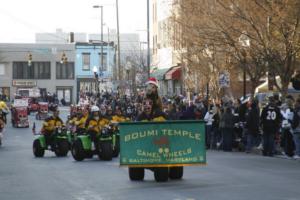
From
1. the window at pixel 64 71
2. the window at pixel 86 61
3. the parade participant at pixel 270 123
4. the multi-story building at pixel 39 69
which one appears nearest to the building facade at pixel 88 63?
the window at pixel 86 61

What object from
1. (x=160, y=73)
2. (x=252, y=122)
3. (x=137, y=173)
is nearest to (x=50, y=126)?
(x=252, y=122)

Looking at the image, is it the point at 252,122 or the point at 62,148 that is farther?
the point at 252,122

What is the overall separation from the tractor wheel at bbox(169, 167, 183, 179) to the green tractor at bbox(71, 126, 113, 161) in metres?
6.84

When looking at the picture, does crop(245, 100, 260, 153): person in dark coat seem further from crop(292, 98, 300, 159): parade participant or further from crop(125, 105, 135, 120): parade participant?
crop(125, 105, 135, 120): parade participant

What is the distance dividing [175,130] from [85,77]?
8615 centimetres

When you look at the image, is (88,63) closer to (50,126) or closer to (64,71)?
(64,71)

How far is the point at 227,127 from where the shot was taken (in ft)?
93.8

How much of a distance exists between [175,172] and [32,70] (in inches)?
3278

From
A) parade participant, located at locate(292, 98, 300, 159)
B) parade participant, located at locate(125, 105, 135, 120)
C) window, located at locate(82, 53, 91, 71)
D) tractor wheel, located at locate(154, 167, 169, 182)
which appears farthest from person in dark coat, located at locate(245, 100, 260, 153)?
window, located at locate(82, 53, 91, 71)

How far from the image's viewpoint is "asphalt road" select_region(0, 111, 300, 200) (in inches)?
560

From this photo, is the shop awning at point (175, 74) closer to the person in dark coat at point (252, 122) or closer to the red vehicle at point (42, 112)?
the red vehicle at point (42, 112)

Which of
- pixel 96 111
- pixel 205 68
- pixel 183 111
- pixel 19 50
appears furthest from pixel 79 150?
pixel 19 50

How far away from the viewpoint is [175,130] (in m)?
16.4

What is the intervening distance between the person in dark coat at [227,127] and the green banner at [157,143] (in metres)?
12.2
